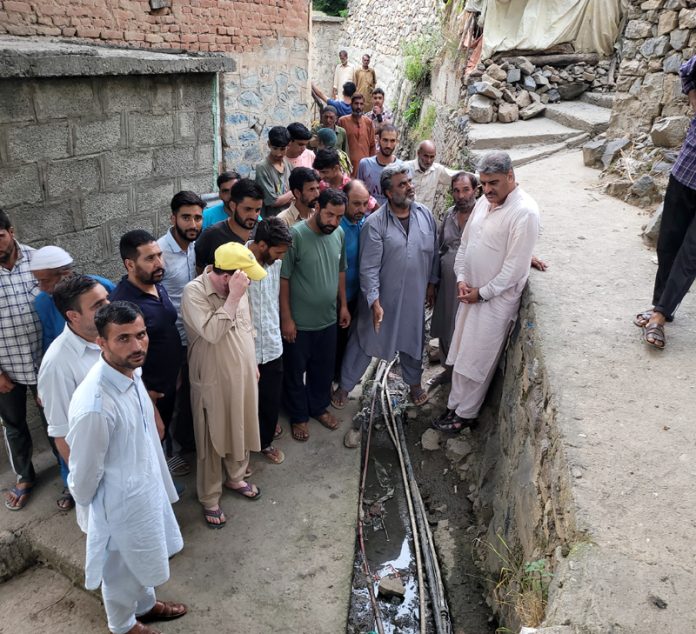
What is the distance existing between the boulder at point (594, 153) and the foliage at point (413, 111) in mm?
6033

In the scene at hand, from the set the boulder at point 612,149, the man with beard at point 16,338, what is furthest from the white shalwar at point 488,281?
the boulder at point 612,149

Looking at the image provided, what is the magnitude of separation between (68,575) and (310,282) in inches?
84.6

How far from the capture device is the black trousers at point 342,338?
4543 mm

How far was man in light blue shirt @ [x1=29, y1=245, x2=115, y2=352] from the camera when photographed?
2.90 m

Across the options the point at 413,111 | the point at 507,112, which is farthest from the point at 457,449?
the point at 413,111

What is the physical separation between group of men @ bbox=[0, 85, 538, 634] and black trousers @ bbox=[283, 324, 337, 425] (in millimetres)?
12

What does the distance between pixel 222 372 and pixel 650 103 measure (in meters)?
5.45

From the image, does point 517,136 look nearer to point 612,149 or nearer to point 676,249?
point 612,149

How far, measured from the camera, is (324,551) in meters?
3.29

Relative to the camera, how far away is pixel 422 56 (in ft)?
41.2

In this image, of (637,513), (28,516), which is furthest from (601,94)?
(28,516)

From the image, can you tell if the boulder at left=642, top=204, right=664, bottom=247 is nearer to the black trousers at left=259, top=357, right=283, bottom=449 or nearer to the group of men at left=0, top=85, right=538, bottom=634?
the group of men at left=0, top=85, right=538, bottom=634

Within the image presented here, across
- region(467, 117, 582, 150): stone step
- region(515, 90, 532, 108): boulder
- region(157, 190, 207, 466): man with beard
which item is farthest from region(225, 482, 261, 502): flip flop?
region(515, 90, 532, 108): boulder

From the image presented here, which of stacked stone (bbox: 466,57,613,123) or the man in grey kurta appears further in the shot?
stacked stone (bbox: 466,57,613,123)
